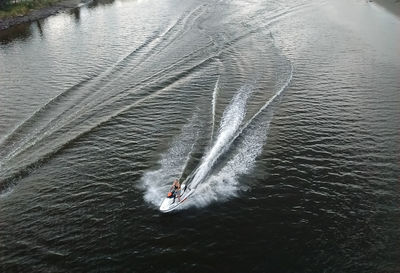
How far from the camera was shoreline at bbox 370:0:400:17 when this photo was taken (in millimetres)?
109537

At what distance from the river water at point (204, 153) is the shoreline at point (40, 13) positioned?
30412 millimetres

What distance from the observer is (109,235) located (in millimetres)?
35531

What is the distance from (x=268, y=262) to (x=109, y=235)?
47.9ft

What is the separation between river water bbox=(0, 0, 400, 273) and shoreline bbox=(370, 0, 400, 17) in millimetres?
27938

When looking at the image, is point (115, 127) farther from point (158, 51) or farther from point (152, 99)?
point (158, 51)

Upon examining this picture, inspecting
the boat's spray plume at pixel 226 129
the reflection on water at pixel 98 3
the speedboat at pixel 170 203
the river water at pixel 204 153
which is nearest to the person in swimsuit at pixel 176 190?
the speedboat at pixel 170 203

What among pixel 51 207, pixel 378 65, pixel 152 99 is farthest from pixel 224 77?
pixel 51 207

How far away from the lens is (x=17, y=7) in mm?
122688

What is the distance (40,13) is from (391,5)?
10927 cm

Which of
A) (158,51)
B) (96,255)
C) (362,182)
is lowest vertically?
(362,182)

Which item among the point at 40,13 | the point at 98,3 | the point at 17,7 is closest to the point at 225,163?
the point at 40,13

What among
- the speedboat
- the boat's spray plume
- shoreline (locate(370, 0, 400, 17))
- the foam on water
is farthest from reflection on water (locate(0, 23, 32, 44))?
shoreline (locate(370, 0, 400, 17))

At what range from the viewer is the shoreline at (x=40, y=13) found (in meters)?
112

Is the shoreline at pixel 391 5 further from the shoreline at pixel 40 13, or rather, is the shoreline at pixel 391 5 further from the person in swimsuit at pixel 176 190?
the shoreline at pixel 40 13
